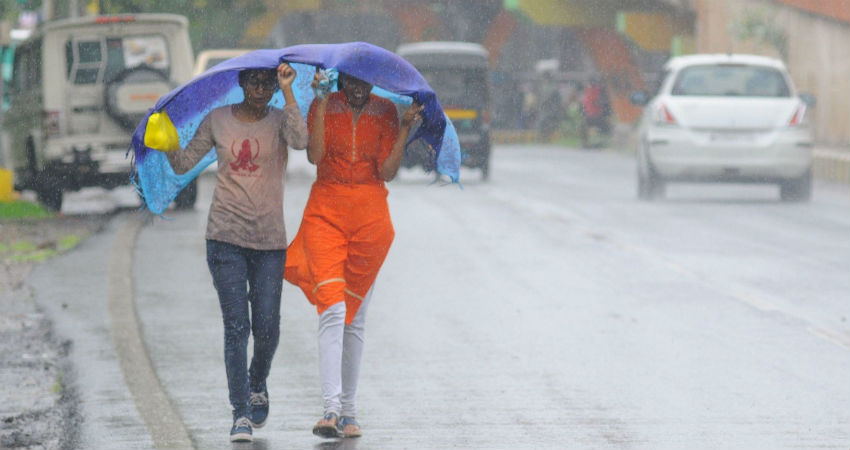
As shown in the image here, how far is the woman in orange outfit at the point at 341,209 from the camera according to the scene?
6750 millimetres

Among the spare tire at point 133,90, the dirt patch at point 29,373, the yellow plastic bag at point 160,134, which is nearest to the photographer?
the yellow plastic bag at point 160,134

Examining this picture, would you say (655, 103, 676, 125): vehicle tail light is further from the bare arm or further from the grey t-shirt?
the grey t-shirt

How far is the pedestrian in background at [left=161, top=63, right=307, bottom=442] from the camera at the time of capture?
22.0 ft

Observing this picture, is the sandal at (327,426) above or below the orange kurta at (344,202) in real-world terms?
below

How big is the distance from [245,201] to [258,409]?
0.89m

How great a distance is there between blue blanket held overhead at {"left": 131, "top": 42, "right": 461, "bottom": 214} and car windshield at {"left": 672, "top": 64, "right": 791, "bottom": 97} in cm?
1409

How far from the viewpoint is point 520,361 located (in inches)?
354

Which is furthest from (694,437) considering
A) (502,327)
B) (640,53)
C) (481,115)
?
Result: (640,53)

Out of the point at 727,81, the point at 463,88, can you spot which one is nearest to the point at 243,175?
the point at 727,81

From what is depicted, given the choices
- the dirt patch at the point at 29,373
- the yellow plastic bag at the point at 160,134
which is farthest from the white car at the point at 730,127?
the yellow plastic bag at the point at 160,134

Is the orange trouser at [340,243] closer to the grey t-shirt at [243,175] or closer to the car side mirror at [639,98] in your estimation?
the grey t-shirt at [243,175]

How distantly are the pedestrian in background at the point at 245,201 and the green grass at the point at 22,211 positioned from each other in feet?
44.5

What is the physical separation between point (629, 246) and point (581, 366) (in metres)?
6.49

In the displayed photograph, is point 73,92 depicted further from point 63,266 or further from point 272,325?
point 272,325
